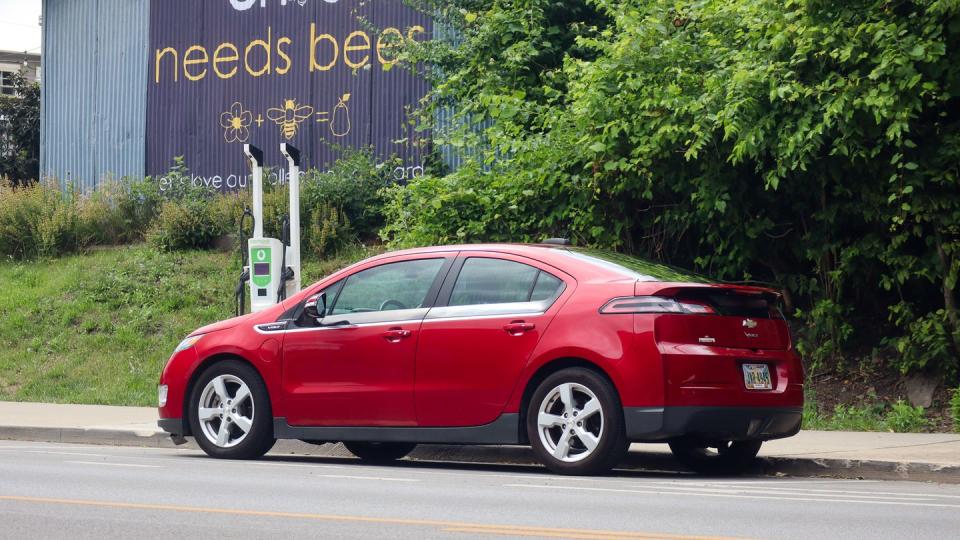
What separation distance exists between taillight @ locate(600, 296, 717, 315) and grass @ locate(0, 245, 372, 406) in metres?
8.25

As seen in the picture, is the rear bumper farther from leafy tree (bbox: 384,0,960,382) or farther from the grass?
the grass

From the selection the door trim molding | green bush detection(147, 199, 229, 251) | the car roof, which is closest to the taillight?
the car roof

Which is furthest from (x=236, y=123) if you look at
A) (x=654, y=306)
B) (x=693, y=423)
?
(x=693, y=423)

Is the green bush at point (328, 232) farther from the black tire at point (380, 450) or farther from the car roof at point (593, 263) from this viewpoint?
the car roof at point (593, 263)

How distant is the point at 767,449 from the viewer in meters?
10.0

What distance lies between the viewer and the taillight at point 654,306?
8.48m

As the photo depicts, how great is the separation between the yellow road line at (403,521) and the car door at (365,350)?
2.52m

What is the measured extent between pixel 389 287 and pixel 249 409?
1504mm

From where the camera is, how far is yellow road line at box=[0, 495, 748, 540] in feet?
19.5

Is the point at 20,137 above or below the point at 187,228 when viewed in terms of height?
above

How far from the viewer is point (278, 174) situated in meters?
22.3

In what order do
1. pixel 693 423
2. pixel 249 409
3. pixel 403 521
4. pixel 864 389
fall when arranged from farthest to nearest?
pixel 864 389 → pixel 249 409 → pixel 693 423 → pixel 403 521

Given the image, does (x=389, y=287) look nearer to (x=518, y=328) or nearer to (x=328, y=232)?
(x=518, y=328)

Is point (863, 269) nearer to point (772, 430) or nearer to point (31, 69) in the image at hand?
point (772, 430)
